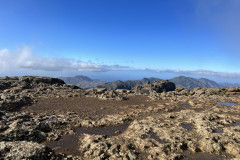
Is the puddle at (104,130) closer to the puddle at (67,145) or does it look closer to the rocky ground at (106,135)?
the rocky ground at (106,135)

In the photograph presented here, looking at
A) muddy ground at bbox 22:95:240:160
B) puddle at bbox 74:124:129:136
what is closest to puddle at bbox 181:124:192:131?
muddy ground at bbox 22:95:240:160

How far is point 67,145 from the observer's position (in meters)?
22.3

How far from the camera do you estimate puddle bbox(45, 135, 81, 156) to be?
67.6ft

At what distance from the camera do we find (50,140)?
23.4m

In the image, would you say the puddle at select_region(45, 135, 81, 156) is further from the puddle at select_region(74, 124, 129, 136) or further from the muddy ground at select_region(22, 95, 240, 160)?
the puddle at select_region(74, 124, 129, 136)

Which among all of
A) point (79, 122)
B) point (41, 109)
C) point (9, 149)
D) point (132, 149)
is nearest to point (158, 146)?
point (132, 149)

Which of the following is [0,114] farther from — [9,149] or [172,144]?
[172,144]

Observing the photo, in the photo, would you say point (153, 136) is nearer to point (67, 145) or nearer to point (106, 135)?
point (106, 135)

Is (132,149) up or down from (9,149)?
down

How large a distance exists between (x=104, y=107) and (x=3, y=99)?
30400mm

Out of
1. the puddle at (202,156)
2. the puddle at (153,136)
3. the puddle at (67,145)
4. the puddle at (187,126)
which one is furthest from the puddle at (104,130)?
the puddle at (187,126)

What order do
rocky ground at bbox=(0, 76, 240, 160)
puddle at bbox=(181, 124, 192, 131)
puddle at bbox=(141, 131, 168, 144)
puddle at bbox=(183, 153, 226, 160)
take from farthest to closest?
puddle at bbox=(181, 124, 192, 131), puddle at bbox=(141, 131, 168, 144), puddle at bbox=(183, 153, 226, 160), rocky ground at bbox=(0, 76, 240, 160)

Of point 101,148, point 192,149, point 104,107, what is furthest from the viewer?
point 104,107

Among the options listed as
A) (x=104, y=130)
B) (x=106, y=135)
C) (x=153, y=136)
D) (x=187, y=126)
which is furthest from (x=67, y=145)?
(x=187, y=126)
